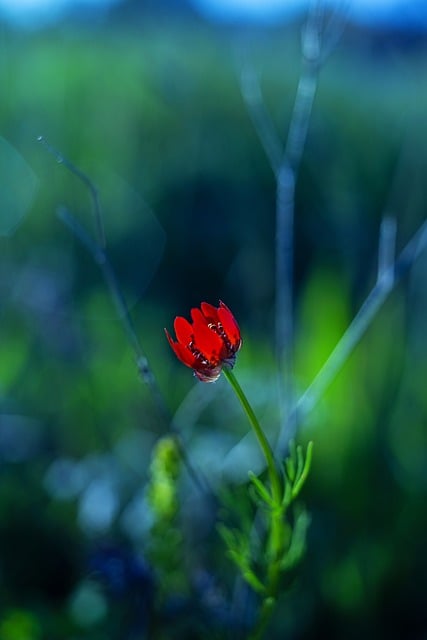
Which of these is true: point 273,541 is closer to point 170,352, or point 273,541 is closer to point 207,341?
point 207,341

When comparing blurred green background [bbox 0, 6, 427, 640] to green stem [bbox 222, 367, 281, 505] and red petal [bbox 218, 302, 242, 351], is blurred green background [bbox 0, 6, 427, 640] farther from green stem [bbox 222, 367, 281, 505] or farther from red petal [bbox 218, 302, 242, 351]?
red petal [bbox 218, 302, 242, 351]

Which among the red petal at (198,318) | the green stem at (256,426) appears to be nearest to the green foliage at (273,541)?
the green stem at (256,426)

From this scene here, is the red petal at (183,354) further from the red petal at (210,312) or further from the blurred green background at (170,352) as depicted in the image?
the blurred green background at (170,352)

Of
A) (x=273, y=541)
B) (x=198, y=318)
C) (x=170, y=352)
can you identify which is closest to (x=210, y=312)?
(x=198, y=318)

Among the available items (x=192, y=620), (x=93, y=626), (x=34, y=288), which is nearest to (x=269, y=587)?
(x=192, y=620)

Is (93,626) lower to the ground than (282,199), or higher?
lower

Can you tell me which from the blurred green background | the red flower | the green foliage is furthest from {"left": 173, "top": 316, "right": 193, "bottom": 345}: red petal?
the blurred green background

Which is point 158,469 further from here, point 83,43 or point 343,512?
point 83,43
